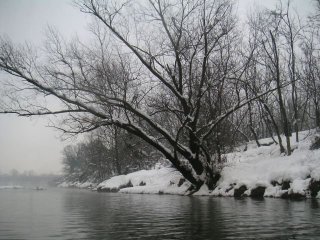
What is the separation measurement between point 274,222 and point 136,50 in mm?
15015

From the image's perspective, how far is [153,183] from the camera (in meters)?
32.9

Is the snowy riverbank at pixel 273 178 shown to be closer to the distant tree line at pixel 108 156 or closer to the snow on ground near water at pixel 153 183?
the snow on ground near water at pixel 153 183

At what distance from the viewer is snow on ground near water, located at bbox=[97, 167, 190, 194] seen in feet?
88.5

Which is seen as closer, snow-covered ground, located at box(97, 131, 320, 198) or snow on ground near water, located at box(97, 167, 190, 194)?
snow-covered ground, located at box(97, 131, 320, 198)

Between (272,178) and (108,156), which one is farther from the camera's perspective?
(108,156)

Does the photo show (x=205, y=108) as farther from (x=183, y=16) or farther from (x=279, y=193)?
(x=279, y=193)

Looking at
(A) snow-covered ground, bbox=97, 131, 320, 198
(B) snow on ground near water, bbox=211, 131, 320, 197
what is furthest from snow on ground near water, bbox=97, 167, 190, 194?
(B) snow on ground near water, bbox=211, 131, 320, 197

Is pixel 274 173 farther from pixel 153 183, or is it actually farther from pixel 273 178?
pixel 153 183

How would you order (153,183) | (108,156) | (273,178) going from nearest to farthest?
1. (273,178)
2. (153,183)
3. (108,156)

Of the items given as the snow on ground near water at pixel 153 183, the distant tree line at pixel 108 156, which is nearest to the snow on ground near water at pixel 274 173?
the snow on ground near water at pixel 153 183

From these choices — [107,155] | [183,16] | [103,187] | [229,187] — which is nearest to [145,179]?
[103,187]

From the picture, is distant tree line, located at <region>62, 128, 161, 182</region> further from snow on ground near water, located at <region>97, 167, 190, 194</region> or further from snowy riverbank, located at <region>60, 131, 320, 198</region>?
snowy riverbank, located at <region>60, 131, 320, 198</region>

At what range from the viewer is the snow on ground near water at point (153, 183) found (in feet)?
88.5

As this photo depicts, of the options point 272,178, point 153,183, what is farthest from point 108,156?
point 272,178
